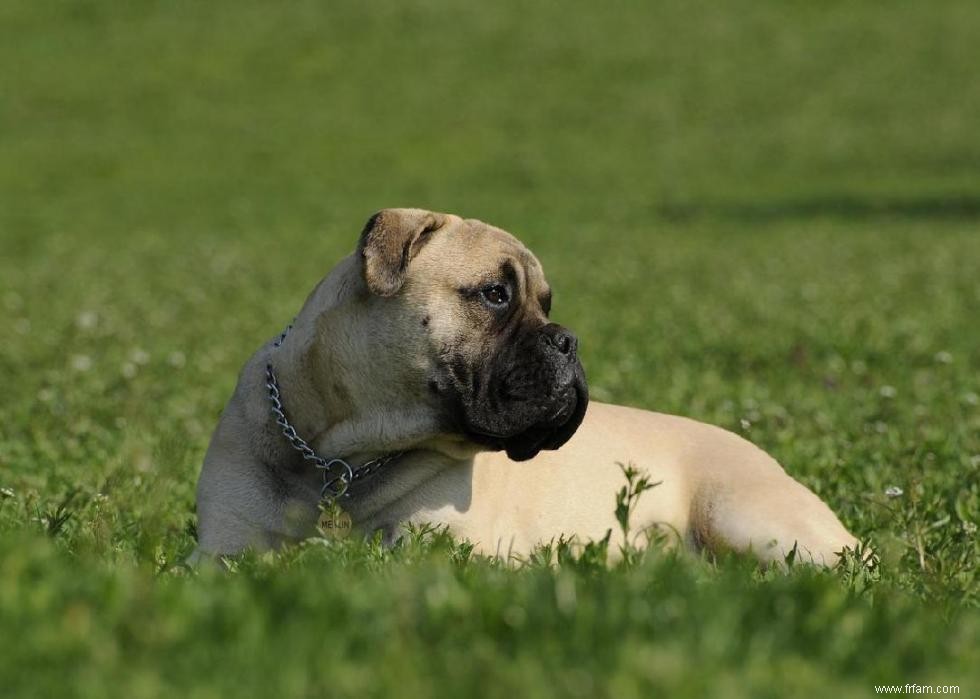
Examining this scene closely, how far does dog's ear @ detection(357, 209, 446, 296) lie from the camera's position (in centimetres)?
550

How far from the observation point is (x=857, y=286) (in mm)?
17156

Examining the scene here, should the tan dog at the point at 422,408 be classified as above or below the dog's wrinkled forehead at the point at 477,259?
below

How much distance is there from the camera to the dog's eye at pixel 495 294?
569 cm

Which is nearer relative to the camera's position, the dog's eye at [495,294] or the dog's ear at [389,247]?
the dog's ear at [389,247]

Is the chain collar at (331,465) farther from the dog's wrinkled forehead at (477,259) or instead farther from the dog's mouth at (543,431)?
the dog's wrinkled forehead at (477,259)

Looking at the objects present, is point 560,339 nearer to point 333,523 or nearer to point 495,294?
point 495,294

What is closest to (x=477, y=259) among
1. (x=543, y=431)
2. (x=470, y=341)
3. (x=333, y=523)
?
(x=470, y=341)

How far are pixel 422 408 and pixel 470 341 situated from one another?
32 cm

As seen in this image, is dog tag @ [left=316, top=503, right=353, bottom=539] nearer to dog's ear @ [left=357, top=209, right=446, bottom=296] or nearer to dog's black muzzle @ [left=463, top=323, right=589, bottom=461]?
dog's black muzzle @ [left=463, top=323, right=589, bottom=461]

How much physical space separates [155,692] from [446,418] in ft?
9.36

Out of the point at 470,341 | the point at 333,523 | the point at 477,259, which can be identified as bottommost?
the point at 333,523
